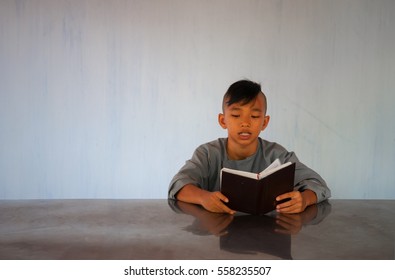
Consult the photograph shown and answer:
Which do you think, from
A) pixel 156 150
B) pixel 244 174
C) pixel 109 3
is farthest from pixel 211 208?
pixel 109 3

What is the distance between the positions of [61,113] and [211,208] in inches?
106

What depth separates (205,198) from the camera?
1.61 m

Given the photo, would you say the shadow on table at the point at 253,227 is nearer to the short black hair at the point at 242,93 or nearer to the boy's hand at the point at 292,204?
the boy's hand at the point at 292,204

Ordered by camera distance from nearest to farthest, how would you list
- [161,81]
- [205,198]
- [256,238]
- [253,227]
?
[256,238] < [253,227] < [205,198] < [161,81]

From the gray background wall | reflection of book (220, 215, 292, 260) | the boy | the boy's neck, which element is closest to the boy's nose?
the boy

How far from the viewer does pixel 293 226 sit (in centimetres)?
133

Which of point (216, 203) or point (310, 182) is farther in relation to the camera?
point (310, 182)

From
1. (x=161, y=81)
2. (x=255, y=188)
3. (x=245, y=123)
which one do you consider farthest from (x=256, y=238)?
(x=161, y=81)

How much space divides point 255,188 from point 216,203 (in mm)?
142

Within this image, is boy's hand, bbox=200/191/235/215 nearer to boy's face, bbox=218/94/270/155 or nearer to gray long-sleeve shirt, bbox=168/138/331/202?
gray long-sleeve shirt, bbox=168/138/331/202

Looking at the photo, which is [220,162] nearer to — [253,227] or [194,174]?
[194,174]

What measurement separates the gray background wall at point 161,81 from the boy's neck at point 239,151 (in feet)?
5.94
